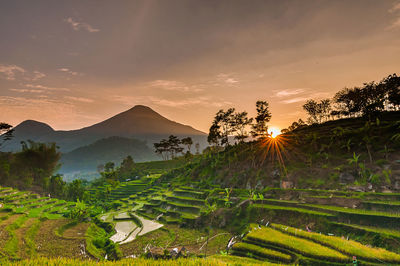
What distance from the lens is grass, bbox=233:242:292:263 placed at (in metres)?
9.81

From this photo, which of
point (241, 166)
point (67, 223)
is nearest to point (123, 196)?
point (67, 223)

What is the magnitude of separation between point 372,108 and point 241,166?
25.0 m

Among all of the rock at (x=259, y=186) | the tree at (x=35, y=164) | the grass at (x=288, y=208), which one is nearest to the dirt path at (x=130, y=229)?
the grass at (x=288, y=208)

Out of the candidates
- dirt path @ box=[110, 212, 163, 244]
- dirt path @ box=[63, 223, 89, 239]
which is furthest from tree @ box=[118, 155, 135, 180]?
dirt path @ box=[63, 223, 89, 239]

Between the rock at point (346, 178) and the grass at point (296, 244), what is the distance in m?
10.3

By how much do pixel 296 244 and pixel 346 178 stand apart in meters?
11.9

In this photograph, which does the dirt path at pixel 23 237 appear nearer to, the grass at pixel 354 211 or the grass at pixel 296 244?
the grass at pixel 296 244

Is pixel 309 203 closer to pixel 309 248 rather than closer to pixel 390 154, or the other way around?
pixel 309 248

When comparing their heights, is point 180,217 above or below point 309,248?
below

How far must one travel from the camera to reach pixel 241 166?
1136 inches

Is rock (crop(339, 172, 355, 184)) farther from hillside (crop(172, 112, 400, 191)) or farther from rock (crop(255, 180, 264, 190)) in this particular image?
rock (crop(255, 180, 264, 190))

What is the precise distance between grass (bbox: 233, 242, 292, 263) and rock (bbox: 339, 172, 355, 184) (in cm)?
1222

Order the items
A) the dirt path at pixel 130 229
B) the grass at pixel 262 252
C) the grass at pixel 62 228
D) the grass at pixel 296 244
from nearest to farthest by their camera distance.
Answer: the grass at pixel 296 244
the grass at pixel 262 252
the grass at pixel 62 228
the dirt path at pixel 130 229

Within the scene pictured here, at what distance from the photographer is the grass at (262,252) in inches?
386
